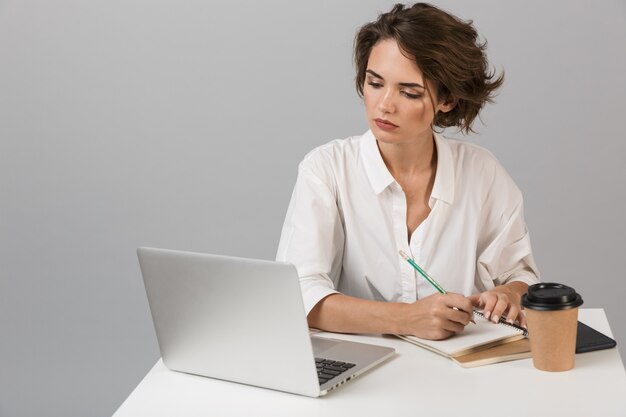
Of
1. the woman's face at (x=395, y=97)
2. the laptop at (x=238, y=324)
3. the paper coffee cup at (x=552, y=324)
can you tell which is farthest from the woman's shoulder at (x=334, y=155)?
the paper coffee cup at (x=552, y=324)

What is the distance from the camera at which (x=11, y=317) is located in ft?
12.9

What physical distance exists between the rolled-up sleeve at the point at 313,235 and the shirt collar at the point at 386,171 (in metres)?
0.11

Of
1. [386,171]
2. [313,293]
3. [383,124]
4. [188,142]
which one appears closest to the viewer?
[313,293]

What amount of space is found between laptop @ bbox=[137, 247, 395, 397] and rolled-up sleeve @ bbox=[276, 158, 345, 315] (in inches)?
13.6

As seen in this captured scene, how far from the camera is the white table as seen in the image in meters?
1.64

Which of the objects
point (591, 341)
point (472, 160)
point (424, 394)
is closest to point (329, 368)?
point (424, 394)

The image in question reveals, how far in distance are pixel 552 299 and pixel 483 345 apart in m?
0.22

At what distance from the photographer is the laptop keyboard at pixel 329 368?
5.80 ft

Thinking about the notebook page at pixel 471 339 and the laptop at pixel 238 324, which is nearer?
the laptop at pixel 238 324

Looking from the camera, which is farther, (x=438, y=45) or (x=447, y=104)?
(x=447, y=104)

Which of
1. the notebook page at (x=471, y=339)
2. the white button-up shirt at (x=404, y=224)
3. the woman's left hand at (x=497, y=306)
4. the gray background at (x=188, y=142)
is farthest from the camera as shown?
the gray background at (x=188, y=142)

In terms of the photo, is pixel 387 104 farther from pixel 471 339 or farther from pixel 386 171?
pixel 471 339

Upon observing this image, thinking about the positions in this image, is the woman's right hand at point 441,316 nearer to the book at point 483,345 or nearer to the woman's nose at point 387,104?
the book at point 483,345

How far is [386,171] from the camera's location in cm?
235
